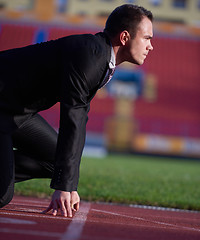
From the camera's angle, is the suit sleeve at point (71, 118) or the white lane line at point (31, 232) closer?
the white lane line at point (31, 232)

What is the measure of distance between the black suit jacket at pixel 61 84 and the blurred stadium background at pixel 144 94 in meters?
15.9

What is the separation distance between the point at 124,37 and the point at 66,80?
Result: 0.54 m

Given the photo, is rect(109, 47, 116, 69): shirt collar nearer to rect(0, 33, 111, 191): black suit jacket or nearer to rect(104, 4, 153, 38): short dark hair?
rect(0, 33, 111, 191): black suit jacket

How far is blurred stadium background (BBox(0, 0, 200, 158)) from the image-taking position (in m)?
20.2

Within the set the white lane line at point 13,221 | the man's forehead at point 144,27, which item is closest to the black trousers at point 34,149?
the white lane line at point 13,221

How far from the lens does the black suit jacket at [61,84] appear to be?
2641 millimetres

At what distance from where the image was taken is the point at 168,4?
124 feet

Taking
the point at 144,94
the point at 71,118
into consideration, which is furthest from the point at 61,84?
the point at 144,94

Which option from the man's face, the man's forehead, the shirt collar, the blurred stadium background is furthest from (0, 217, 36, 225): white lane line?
the blurred stadium background

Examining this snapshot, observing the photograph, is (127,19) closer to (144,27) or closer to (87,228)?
(144,27)

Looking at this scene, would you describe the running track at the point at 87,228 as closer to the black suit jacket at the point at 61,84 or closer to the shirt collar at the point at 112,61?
the black suit jacket at the point at 61,84

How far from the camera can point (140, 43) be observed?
9.48 ft

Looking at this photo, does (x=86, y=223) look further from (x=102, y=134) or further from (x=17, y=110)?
(x=102, y=134)

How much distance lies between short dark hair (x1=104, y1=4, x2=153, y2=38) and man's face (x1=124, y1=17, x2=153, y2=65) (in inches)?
1.2
